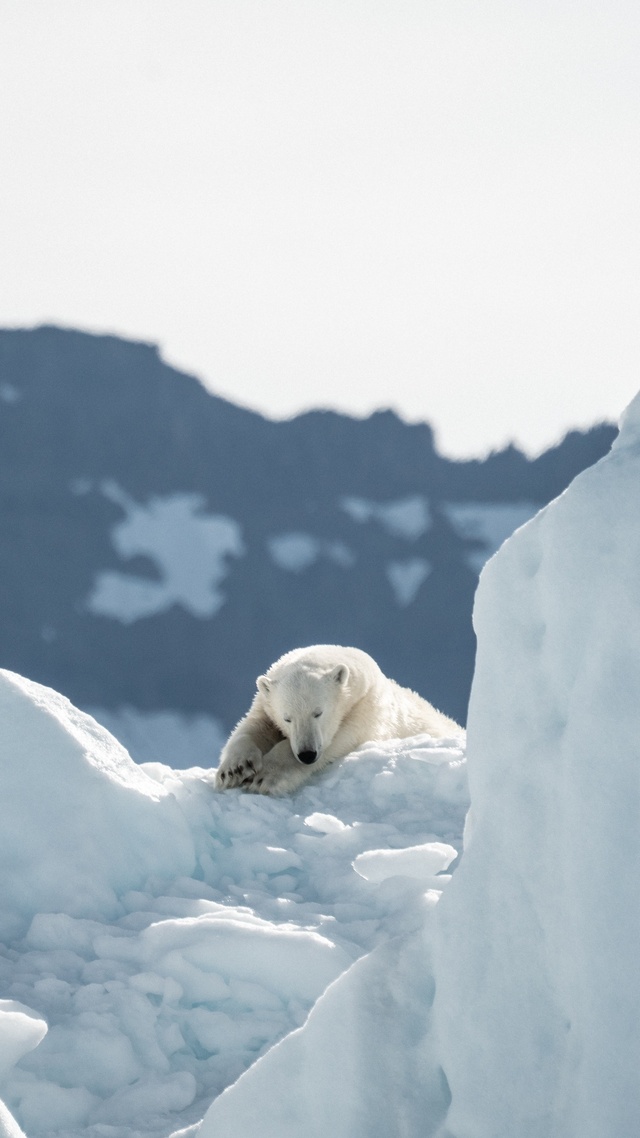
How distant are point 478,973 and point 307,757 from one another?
9.12 ft

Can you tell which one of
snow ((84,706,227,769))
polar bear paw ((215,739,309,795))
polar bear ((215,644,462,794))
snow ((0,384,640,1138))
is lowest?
snow ((0,384,640,1138))

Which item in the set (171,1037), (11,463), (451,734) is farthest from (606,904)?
(11,463)

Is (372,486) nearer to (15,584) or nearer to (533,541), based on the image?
(15,584)

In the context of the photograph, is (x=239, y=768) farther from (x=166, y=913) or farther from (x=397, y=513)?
(x=397, y=513)

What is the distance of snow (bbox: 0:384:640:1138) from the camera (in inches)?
58.2

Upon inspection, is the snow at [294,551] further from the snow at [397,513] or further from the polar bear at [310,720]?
the polar bear at [310,720]

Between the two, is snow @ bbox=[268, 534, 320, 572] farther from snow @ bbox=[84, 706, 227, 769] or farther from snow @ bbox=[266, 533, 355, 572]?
snow @ bbox=[84, 706, 227, 769]

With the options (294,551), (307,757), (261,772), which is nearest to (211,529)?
(294,551)

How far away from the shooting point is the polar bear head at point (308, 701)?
14.7 ft

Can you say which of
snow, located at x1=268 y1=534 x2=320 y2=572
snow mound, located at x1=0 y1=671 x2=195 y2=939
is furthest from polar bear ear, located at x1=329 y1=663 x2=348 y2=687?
snow, located at x1=268 y1=534 x2=320 y2=572

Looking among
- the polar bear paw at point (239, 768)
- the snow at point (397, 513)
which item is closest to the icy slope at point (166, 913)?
the polar bear paw at point (239, 768)

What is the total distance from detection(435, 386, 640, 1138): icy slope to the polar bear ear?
3.13 m

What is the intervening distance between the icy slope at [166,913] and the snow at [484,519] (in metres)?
17.0

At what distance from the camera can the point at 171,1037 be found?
7.94 ft
